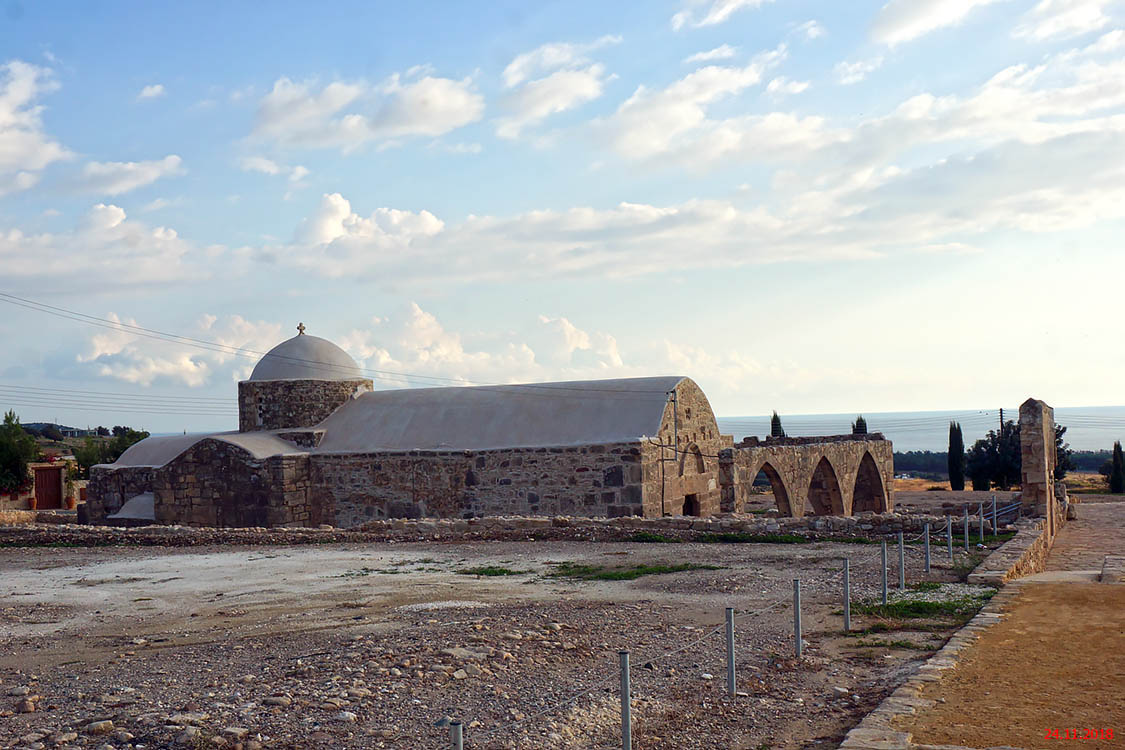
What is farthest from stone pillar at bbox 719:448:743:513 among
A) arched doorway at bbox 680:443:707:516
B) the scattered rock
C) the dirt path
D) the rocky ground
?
the scattered rock

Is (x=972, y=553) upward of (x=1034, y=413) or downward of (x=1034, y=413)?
downward

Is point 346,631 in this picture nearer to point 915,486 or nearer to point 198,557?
point 198,557

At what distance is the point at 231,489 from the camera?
20781 mm

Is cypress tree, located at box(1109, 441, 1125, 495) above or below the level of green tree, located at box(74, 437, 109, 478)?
below

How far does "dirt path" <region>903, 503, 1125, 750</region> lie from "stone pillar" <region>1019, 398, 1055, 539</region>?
7.44 m

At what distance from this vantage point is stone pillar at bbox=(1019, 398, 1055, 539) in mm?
16859

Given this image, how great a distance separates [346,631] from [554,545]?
266 inches

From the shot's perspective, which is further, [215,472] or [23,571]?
[215,472]

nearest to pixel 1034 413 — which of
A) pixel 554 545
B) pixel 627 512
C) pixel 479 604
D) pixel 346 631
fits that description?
pixel 627 512

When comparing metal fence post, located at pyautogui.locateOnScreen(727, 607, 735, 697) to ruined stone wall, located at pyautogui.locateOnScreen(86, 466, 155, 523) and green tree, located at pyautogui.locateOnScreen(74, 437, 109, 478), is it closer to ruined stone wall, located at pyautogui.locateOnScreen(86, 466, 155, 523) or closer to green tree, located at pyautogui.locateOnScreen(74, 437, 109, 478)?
ruined stone wall, located at pyautogui.locateOnScreen(86, 466, 155, 523)

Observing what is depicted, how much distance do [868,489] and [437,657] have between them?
914 inches

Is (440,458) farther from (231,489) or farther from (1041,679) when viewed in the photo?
(1041,679)

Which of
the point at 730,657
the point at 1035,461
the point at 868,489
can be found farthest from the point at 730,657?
the point at 868,489

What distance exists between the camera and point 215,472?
68.5 feet
